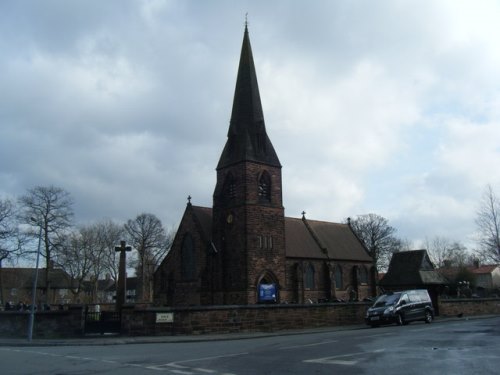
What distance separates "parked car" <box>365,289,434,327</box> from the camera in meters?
26.4

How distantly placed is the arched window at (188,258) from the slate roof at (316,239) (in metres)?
1.91

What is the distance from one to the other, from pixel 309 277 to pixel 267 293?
30.0 ft

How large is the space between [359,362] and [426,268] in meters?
30.9

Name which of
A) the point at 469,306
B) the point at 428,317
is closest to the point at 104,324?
the point at 428,317

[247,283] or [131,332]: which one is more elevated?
[247,283]

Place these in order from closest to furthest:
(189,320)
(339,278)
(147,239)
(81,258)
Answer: (189,320), (339,278), (81,258), (147,239)

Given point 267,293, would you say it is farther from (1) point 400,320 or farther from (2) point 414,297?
(1) point 400,320

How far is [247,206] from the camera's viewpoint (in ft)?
127

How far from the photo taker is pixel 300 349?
1491cm

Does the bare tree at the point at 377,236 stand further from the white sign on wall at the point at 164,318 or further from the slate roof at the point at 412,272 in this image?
the white sign on wall at the point at 164,318

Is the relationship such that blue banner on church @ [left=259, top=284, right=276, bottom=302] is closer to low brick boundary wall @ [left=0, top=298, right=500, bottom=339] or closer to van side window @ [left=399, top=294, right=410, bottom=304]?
low brick boundary wall @ [left=0, top=298, right=500, bottom=339]

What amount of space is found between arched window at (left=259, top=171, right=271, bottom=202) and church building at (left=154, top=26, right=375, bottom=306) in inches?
3.3

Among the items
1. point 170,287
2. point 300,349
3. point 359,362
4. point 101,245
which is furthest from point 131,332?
point 101,245

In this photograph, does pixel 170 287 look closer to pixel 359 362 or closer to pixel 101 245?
pixel 101 245
